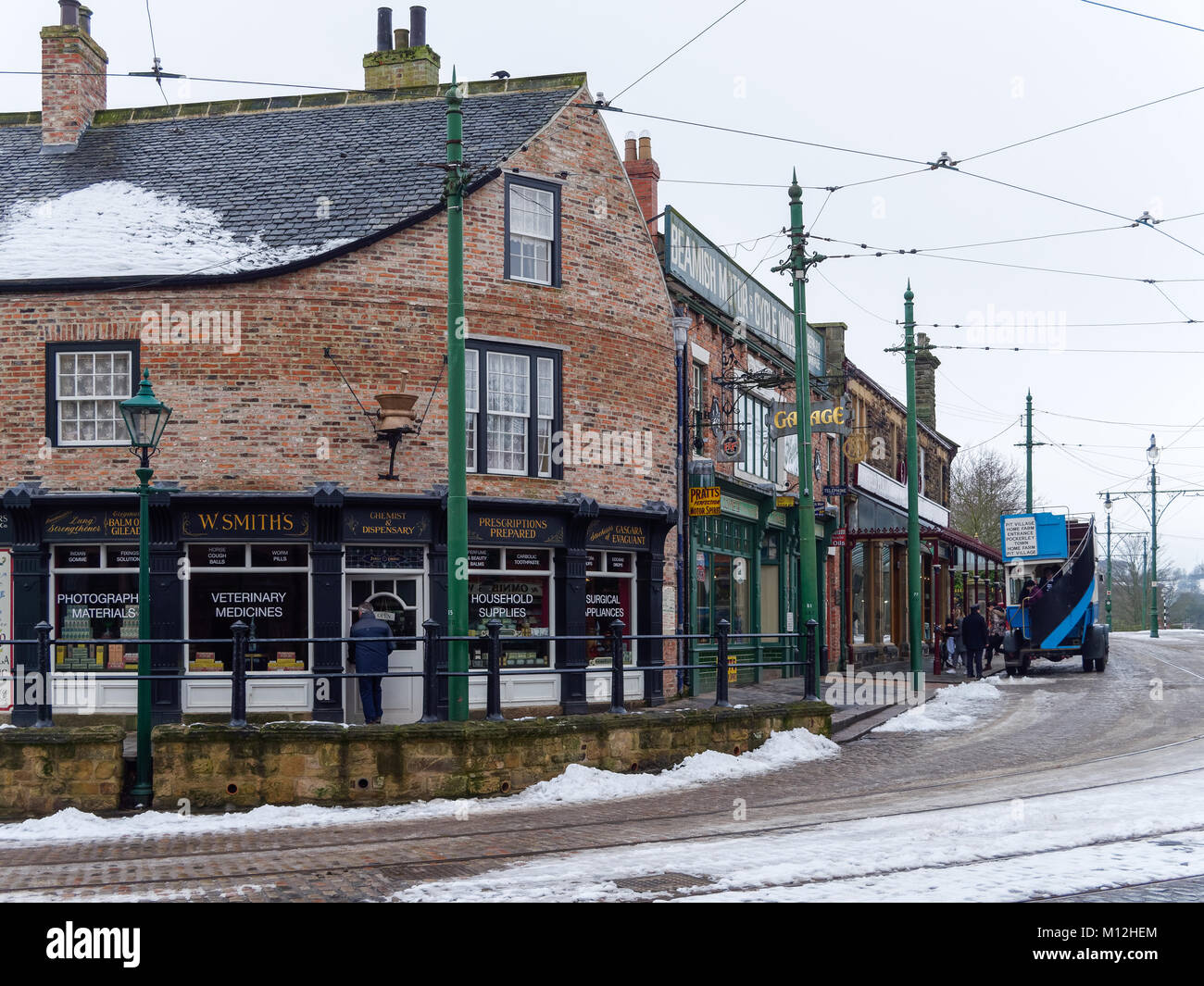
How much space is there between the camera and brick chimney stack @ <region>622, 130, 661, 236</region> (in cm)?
2270

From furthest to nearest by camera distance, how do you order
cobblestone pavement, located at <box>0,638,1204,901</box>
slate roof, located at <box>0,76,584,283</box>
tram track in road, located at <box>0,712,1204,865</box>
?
slate roof, located at <box>0,76,584,283</box> < tram track in road, located at <box>0,712,1204,865</box> < cobblestone pavement, located at <box>0,638,1204,901</box>

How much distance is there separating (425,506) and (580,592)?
2800 millimetres

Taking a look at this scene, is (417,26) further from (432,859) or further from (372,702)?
(432,859)

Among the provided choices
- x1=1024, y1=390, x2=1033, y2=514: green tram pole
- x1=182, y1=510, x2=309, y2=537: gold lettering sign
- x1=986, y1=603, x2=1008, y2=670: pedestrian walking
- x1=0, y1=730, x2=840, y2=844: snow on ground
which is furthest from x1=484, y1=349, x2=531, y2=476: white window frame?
x1=1024, y1=390, x2=1033, y2=514: green tram pole

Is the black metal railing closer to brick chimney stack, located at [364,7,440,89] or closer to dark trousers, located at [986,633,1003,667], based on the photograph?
brick chimney stack, located at [364,7,440,89]

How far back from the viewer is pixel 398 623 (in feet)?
58.7

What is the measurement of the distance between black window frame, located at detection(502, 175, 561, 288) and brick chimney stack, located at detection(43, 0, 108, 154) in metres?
6.92

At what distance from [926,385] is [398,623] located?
37.2 metres

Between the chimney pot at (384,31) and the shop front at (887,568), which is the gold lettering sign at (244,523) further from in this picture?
the shop front at (887,568)

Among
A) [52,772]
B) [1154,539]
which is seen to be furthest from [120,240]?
[1154,539]

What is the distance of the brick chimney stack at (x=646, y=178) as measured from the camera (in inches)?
894

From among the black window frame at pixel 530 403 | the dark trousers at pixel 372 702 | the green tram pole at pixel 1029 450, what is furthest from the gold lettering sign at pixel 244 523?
the green tram pole at pixel 1029 450

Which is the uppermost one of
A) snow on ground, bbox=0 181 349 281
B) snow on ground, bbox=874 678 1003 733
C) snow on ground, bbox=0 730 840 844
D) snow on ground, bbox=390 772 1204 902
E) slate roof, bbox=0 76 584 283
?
slate roof, bbox=0 76 584 283

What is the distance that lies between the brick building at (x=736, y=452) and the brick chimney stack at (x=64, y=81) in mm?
8951
